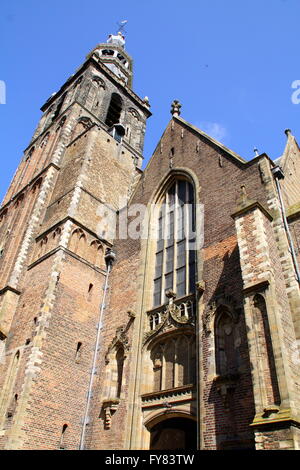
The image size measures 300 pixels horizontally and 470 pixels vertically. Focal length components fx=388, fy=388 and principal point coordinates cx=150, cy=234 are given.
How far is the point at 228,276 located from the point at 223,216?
254 cm

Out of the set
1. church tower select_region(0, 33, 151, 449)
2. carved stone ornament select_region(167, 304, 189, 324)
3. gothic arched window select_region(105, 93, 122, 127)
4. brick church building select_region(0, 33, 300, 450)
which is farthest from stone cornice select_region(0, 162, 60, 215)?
carved stone ornament select_region(167, 304, 189, 324)

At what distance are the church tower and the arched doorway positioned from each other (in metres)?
2.57

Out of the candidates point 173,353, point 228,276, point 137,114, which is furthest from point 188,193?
point 137,114

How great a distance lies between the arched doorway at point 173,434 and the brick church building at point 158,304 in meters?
0.05

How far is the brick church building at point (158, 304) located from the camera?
30.0 ft

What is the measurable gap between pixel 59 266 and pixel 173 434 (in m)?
7.02

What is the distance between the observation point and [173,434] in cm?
1116

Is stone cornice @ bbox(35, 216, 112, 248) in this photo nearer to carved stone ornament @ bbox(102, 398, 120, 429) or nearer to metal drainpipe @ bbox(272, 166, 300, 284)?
carved stone ornament @ bbox(102, 398, 120, 429)

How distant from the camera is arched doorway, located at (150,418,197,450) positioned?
423 inches

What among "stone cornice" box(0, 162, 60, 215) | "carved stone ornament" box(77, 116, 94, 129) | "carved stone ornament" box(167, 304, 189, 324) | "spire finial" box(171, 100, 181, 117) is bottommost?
"carved stone ornament" box(167, 304, 189, 324)

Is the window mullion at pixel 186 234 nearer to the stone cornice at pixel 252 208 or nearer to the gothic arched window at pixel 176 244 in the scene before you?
the gothic arched window at pixel 176 244
